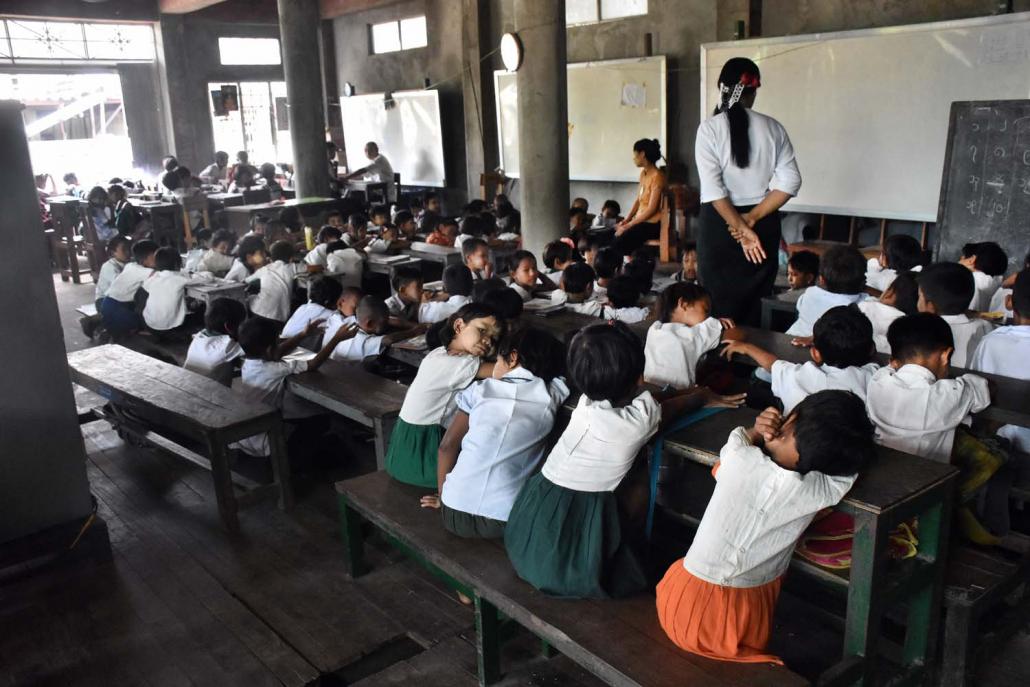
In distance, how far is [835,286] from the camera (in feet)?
12.8

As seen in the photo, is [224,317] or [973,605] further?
[224,317]

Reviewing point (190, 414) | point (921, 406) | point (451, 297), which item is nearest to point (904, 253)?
point (921, 406)

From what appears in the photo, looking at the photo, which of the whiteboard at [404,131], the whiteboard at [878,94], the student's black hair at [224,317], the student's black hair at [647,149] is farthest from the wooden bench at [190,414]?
the whiteboard at [404,131]

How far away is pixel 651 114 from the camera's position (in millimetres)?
9500

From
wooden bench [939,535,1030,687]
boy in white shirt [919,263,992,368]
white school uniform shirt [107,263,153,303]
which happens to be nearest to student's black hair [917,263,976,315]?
boy in white shirt [919,263,992,368]

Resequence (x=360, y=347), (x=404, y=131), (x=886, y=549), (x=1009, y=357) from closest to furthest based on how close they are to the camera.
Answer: (x=886, y=549), (x=1009, y=357), (x=360, y=347), (x=404, y=131)

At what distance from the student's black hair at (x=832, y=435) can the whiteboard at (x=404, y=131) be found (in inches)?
445

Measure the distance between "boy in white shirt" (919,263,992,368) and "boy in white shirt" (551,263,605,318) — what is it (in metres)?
1.77

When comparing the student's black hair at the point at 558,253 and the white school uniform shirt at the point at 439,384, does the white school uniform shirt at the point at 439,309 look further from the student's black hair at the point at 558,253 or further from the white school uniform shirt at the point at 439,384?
the white school uniform shirt at the point at 439,384

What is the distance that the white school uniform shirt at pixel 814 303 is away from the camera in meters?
3.88

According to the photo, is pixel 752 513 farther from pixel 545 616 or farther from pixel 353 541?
pixel 353 541

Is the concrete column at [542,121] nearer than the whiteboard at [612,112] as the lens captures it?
Yes

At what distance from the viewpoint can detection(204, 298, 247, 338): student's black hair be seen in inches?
185

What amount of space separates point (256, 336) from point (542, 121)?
161 inches
